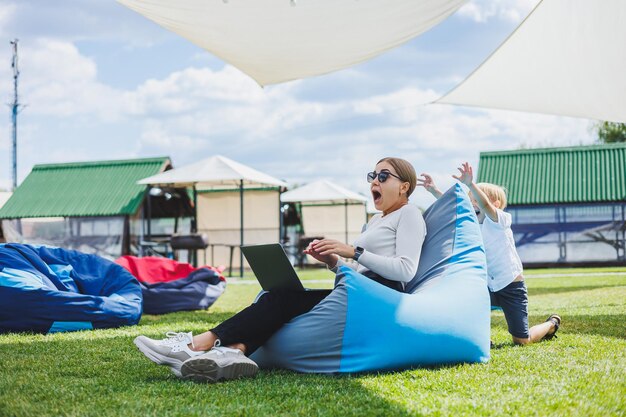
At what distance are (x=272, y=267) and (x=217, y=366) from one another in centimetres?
58

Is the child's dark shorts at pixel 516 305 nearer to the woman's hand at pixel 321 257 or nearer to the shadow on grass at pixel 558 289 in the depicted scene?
the woman's hand at pixel 321 257

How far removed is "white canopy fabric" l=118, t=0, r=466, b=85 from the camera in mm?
5246

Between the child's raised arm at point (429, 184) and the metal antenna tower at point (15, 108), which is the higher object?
the metal antenna tower at point (15, 108)

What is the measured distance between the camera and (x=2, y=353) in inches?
157

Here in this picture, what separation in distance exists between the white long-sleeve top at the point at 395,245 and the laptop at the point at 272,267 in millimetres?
248

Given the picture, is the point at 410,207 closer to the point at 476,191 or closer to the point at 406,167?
the point at 406,167

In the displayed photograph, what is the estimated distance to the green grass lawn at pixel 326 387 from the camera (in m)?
2.47

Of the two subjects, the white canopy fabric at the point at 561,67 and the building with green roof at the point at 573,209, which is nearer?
the white canopy fabric at the point at 561,67

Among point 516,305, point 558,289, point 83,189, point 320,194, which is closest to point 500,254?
point 516,305

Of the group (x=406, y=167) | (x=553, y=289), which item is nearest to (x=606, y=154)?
(x=553, y=289)

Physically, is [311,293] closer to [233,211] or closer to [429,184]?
[429,184]

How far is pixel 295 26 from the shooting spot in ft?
18.1

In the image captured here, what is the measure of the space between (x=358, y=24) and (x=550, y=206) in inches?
457

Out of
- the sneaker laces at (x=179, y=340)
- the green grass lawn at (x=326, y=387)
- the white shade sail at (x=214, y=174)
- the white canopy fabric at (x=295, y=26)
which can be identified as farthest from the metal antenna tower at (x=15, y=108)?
the sneaker laces at (x=179, y=340)
